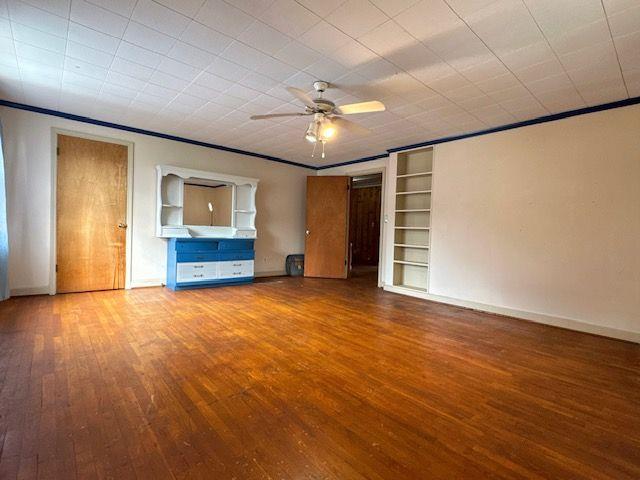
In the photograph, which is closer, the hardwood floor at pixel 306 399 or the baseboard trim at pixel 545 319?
the hardwood floor at pixel 306 399

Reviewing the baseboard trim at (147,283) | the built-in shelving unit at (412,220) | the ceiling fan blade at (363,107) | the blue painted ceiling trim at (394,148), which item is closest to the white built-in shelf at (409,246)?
the built-in shelving unit at (412,220)

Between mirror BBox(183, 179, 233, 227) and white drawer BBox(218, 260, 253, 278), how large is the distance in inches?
32.6

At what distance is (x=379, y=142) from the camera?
16.9 ft

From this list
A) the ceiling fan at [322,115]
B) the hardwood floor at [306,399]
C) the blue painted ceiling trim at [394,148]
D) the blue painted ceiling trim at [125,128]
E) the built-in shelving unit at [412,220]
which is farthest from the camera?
the built-in shelving unit at [412,220]

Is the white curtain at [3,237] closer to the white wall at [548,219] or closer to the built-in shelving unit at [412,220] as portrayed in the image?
the built-in shelving unit at [412,220]

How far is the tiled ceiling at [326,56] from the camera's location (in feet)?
6.81

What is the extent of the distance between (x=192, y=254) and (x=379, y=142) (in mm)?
3615

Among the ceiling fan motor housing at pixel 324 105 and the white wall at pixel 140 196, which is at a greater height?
the ceiling fan motor housing at pixel 324 105

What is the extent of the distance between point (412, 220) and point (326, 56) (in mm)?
3590

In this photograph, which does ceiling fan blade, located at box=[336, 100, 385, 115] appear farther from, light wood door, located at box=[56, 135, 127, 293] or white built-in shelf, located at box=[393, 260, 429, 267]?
light wood door, located at box=[56, 135, 127, 293]

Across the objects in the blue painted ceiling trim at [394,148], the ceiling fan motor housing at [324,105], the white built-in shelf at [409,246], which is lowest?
the white built-in shelf at [409,246]

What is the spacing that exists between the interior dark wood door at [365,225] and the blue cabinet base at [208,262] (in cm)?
449

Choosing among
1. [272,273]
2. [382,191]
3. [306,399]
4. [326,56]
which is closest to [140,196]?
[272,273]

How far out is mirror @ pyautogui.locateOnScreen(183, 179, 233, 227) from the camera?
5.41 metres
